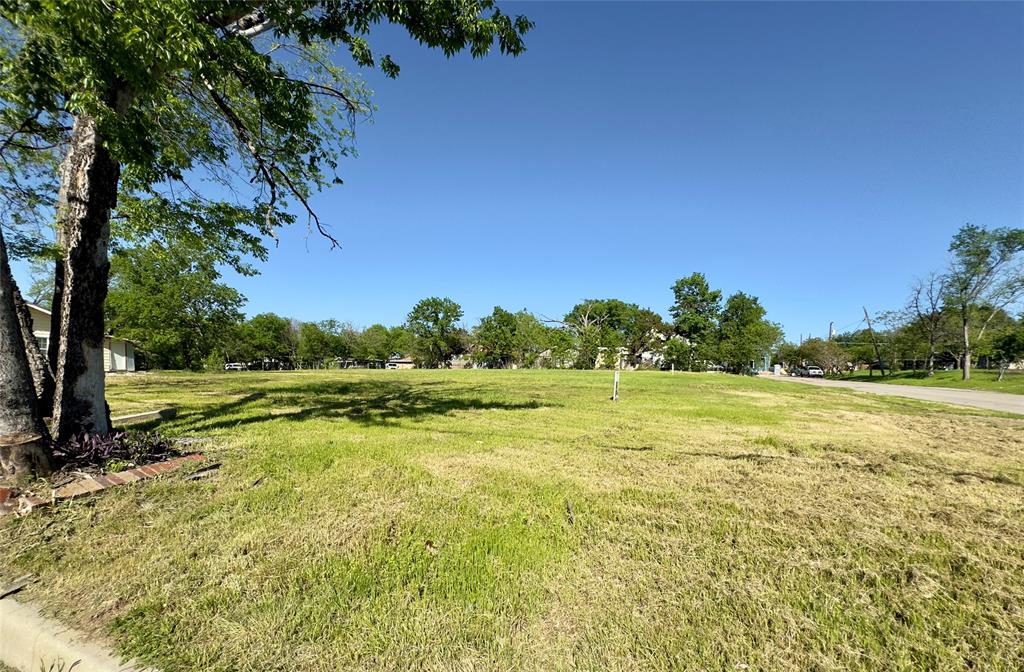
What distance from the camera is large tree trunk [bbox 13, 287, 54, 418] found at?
14.9 ft

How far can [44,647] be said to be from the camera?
5.47ft

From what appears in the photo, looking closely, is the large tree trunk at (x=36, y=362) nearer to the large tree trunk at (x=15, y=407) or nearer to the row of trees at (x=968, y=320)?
the large tree trunk at (x=15, y=407)

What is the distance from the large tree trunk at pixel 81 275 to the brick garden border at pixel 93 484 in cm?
94

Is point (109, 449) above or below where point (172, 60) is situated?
below

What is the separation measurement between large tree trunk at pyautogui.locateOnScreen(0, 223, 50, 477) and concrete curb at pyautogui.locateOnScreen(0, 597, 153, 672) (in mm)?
2063

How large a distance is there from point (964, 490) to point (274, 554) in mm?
5782

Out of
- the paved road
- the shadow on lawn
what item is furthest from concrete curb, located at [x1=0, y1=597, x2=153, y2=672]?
the paved road

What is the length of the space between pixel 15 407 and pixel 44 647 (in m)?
2.74

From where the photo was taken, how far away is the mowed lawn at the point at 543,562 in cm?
168

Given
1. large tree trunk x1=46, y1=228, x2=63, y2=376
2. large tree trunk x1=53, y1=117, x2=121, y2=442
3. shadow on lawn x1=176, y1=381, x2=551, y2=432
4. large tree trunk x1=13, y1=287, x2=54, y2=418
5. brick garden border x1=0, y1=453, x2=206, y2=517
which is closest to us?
brick garden border x1=0, y1=453, x2=206, y2=517

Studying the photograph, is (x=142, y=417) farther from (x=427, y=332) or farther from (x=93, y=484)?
(x=427, y=332)

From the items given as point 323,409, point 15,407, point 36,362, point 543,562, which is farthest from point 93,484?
point 323,409

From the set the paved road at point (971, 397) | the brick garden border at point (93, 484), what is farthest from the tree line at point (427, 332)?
the paved road at point (971, 397)

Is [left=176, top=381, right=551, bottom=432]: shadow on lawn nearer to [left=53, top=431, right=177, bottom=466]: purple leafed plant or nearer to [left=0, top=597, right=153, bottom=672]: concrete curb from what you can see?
[left=53, top=431, right=177, bottom=466]: purple leafed plant
